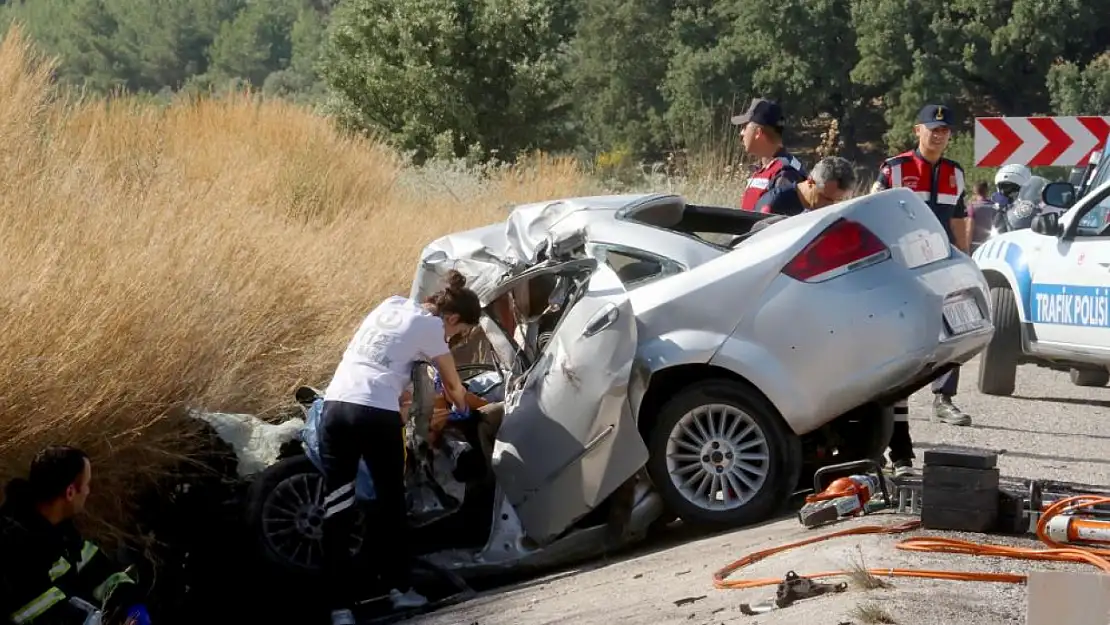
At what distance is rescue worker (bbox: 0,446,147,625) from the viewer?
Answer: 582cm

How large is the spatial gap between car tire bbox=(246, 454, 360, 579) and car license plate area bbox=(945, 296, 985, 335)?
2842 millimetres

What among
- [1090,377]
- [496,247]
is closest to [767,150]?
[496,247]

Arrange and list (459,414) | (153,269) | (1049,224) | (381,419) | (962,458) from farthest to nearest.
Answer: (1049,224) < (153,269) < (459,414) < (381,419) < (962,458)

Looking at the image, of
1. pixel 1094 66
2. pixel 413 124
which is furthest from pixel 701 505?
pixel 1094 66

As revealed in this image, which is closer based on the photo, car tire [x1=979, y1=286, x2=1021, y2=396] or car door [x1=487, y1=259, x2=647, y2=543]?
car door [x1=487, y1=259, x2=647, y2=543]

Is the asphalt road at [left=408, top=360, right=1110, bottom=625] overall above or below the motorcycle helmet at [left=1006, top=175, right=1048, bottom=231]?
below

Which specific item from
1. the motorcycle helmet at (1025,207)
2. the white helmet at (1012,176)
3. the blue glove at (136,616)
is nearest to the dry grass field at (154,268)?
the blue glove at (136,616)

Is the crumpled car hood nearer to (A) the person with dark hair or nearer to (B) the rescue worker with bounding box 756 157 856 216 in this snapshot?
(A) the person with dark hair

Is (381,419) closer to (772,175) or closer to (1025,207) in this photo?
(772,175)

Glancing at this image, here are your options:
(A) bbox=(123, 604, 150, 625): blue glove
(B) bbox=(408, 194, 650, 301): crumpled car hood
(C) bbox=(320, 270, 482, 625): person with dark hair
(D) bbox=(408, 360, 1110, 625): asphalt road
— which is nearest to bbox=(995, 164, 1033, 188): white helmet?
(D) bbox=(408, 360, 1110, 625): asphalt road

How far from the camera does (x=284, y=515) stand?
769cm

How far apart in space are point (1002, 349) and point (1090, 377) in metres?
0.72

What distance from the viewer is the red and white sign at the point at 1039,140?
690 inches

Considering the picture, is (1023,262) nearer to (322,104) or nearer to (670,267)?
(670,267)
